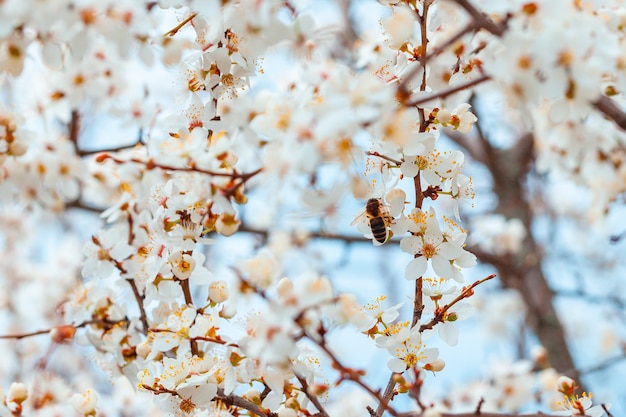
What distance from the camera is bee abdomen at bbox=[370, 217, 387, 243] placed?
1.35m

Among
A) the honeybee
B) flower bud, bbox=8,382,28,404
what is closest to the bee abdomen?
the honeybee

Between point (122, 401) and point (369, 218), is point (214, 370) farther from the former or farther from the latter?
point (122, 401)

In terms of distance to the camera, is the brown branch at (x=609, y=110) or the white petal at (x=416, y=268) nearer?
the brown branch at (x=609, y=110)

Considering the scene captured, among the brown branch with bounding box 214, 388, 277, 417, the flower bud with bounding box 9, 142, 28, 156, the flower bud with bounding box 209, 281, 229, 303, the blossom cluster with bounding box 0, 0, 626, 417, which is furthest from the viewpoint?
the flower bud with bounding box 9, 142, 28, 156

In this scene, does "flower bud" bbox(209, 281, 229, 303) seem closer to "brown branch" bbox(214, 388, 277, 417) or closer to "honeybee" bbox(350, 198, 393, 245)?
"brown branch" bbox(214, 388, 277, 417)

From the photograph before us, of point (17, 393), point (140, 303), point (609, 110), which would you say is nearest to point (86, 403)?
point (17, 393)

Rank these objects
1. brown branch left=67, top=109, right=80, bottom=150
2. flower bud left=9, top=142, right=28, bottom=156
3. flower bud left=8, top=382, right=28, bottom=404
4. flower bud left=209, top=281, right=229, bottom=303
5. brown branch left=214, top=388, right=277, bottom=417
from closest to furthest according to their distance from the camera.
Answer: brown branch left=214, top=388, right=277, bottom=417
flower bud left=209, top=281, right=229, bottom=303
flower bud left=8, top=382, right=28, bottom=404
flower bud left=9, top=142, right=28, bottom=156
brown branch left=67, top=109, right=80, bottom=150

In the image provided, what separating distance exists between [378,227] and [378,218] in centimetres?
2

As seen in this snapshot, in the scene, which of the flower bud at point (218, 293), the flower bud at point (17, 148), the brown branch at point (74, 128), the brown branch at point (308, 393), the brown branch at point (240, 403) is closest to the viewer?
the brown branch at point (308, 393)

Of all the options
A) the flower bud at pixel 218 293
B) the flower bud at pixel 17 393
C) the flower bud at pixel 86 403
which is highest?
the flower bud at pixel 218 293

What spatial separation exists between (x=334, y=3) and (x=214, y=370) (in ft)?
15.2

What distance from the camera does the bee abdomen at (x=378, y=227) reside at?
1352 millimetres

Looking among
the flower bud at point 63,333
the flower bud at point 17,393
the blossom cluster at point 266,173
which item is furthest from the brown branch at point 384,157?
the flower bud at point 17,393

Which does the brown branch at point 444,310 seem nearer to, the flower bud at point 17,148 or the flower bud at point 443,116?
the flower bud at point 443,116
